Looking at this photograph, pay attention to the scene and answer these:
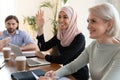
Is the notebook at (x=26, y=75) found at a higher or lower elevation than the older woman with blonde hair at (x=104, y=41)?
lower

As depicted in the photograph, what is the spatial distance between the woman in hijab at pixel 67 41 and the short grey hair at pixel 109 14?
0.66 meters

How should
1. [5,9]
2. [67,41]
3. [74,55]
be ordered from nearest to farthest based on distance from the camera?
[74,55] < [67,41] < [5,9]

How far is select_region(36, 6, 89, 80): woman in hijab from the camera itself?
220cm

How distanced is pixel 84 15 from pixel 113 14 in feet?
7.99

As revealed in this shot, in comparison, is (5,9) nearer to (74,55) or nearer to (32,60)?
(32,60)

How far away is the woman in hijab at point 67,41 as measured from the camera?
2.20m

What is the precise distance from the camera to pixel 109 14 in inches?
62.2

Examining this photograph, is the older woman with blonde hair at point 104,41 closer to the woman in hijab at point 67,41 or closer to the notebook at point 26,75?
the notebook at point 26,75

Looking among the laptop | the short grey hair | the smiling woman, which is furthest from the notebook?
the smiling woman

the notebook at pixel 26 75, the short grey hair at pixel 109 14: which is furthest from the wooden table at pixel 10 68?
the short grey hair at pixel 109 14

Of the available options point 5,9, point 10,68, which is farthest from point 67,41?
point 5,9

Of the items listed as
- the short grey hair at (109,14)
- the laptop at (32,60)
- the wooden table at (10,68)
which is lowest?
the wooden table at (10,68)

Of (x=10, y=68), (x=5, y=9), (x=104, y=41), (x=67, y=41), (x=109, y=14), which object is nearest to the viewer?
(x=109, y=14)

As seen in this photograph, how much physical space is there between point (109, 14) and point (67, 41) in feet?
2.78
